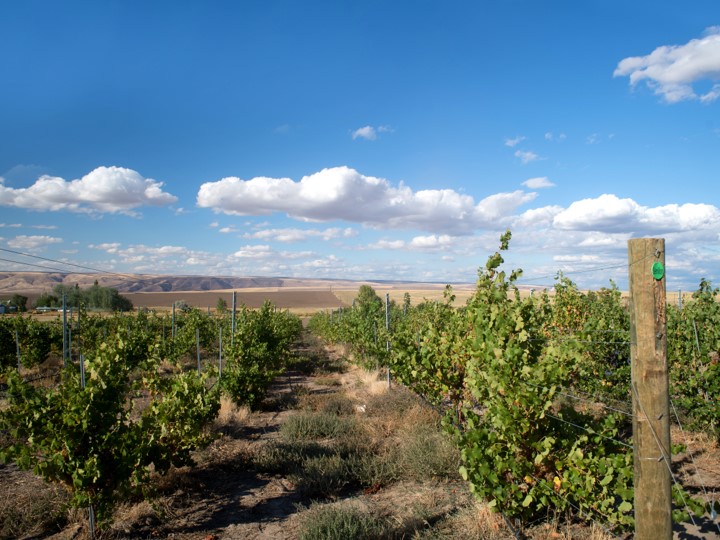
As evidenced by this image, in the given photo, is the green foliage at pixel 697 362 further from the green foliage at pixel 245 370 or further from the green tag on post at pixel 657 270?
the green foliage at pixel 245 370

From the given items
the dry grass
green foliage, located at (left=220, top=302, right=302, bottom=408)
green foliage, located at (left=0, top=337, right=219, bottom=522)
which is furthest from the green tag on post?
green foliage, located at (left=220, top=302, right=302, bottom=408)

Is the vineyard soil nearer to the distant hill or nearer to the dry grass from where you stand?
the dry grass

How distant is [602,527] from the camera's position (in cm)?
339

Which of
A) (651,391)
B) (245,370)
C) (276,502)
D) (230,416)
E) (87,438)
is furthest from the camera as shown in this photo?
(245,370)

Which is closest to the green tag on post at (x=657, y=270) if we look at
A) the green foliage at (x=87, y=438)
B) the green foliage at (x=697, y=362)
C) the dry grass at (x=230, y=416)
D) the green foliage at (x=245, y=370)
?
the green foliage at (x=697, y=362)

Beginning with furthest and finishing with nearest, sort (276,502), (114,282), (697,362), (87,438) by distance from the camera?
(114,282) → (697,362) → (276,502) → (87,438)

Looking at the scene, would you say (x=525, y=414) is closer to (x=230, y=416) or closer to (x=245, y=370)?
(x=230, y=416)

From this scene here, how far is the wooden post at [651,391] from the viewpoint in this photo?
239 cm

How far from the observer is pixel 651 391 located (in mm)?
2389

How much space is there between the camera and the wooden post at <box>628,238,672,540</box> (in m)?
2.39

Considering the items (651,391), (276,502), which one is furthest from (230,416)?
(651,391)

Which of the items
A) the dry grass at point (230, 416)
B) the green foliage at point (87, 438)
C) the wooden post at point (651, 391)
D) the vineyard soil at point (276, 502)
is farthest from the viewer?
the dry grass at point (230, 416)

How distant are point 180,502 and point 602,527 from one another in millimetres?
3986

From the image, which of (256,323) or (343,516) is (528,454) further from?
(256,323)
